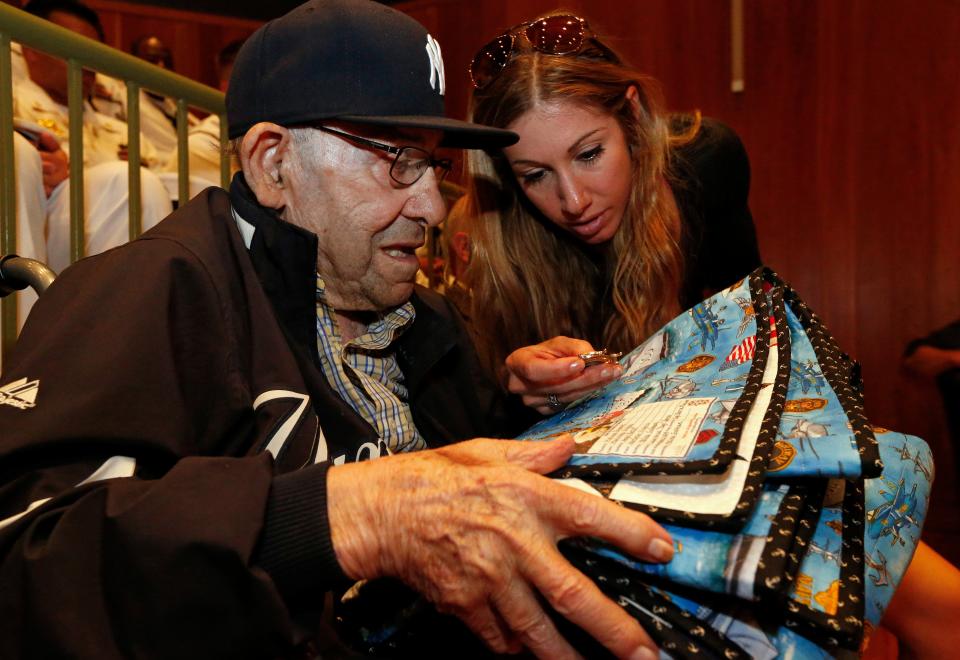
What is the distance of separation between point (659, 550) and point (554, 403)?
654mm

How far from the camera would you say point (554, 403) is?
50.8 inches

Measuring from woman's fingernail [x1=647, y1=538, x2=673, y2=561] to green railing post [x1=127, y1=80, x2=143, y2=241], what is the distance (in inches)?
54.7

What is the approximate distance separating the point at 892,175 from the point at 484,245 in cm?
280

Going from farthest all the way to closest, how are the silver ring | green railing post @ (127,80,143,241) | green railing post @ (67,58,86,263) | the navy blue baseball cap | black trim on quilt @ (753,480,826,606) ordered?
green railing post @ (127,80,143,241) < green railing post @ (67,58,86,263) < the silver ring < the navy blue baseball cap < black trim on quilt @ (753,480,826,606)

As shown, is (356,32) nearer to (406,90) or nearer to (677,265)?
(406,90)

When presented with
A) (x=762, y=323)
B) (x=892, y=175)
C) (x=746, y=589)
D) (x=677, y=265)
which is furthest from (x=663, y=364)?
(x=892, y=175)

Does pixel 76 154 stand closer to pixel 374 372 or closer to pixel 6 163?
pixel 6 163

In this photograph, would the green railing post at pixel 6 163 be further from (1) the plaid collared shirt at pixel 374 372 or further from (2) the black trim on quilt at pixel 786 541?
(2) the black trim on quilt at pixel 786 541

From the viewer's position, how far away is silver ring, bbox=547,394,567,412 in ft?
4.15

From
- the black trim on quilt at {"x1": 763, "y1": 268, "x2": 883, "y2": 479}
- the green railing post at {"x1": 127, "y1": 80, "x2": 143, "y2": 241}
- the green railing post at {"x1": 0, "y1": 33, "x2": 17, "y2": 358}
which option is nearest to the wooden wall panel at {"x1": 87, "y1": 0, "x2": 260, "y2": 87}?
the green railing post at {"x1": 127, "y1": 80, "x2": 143, "y2": 241}

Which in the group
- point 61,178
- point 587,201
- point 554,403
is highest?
point 61,178

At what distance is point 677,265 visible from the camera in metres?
1.82

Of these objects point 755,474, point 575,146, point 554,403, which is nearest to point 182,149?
point 575,146

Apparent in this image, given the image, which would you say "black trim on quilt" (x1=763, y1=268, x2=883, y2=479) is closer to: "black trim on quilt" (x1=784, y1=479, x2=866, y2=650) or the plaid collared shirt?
"black trim on quilt" (x1=784, y1=479, x2=866, y2=650)
